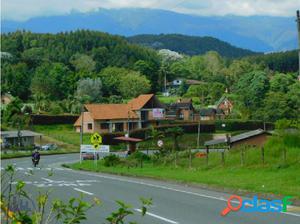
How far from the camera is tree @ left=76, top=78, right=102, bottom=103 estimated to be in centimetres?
11161

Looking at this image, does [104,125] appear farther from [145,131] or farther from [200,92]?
[200,92]

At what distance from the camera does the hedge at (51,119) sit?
9069cm

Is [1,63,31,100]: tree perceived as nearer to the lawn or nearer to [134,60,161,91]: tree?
the lawn

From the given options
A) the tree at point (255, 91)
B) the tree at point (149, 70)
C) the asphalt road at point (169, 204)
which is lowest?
the asphalt road at point (169, 204)

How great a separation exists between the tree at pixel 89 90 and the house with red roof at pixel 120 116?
16.3 meters

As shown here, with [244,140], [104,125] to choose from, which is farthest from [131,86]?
[244,140]

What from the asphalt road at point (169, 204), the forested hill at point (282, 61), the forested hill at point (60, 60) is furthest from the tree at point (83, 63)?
the asphalt road at point (169, 204)

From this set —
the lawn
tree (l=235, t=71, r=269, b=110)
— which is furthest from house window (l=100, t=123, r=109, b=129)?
tree (l=235, t=71, r=269, b=110)

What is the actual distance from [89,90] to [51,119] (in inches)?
965

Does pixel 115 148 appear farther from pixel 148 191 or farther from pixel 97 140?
pixel 148 191

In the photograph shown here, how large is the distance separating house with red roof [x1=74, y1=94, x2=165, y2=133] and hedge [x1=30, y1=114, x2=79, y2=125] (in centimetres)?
286

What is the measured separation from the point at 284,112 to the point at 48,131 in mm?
35011

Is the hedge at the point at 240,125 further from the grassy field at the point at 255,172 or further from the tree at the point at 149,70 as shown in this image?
the tree at the point at 149,70

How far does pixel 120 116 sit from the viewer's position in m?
93.4
